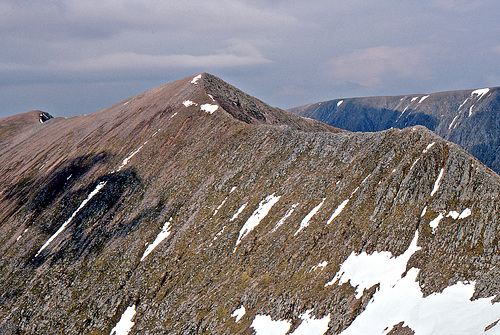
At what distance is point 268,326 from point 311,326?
15.4 feet

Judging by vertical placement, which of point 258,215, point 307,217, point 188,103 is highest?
point 188,103

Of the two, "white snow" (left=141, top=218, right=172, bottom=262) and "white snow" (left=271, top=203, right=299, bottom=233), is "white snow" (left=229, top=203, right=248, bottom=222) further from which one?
"white snow" (left=141, top=218, right=172, bottom=262)

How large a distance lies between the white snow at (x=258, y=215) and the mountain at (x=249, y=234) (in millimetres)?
202

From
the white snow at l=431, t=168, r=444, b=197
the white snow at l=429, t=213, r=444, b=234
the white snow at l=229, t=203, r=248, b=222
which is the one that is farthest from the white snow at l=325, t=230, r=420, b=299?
the white snow at l=229, t=203, r=248, b=222

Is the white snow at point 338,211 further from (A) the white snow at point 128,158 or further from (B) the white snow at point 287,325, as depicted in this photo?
(A) the white snow at point 128,158

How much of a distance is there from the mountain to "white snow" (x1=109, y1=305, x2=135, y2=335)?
7.0 inches

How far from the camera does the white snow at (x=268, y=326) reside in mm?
31641

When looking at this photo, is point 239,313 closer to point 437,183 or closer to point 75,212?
point 437,183

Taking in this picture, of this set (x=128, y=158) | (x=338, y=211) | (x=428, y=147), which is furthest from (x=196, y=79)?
(x=428, y=147)

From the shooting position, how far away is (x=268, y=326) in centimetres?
3272

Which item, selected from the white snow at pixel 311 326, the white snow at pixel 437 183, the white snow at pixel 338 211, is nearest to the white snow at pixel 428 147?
the white snow at pixel 437 183

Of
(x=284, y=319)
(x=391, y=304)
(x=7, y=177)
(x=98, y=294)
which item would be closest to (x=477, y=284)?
(x=391, y=304)

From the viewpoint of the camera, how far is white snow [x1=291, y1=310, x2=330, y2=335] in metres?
29.3

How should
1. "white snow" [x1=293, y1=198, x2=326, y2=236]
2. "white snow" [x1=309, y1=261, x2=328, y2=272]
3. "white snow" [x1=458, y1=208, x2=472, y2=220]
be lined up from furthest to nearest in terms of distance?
"white snow" [x1=293, y1=198, x2=326, y2=236], "white snow" [x1=309, y1=261, x2=328, y2=272], "white snow" [x1=458, y1=208, x2=472, y2=220]
